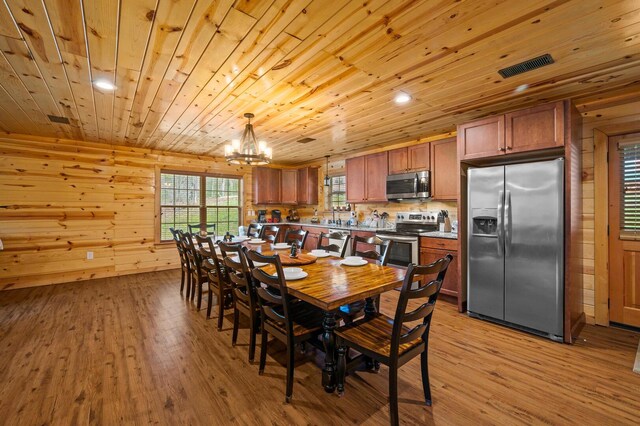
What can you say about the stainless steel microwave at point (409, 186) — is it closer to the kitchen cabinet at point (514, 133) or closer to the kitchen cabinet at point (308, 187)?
the kitchen cabinet at point (514, 133)

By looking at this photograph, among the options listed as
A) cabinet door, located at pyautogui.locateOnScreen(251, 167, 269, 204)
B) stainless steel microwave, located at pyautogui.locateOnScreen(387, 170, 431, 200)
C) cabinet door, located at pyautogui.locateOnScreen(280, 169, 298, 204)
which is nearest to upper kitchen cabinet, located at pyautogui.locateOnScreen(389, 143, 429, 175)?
stainless steel microwave, located at pyautogui.locateOnScreen(387, 170, 431, 200)

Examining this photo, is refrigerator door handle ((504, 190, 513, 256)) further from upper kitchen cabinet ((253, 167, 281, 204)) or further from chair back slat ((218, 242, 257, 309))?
upper kitchen cabinet ((253, 167, 281, 204))

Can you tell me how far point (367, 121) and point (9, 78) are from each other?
3.72 m

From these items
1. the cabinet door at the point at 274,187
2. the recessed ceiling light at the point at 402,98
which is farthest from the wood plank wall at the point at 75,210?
the recessed ceiling light at the point at 402,98

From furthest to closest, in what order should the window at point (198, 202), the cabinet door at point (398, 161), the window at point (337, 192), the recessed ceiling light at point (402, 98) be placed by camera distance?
1. the window at point (337, 192)
2. the window at point (198, 202)
3. the cabinet door at point (398, 161)
4. the recessed ceiling light at point (402, 98)

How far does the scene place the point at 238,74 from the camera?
2.48 m

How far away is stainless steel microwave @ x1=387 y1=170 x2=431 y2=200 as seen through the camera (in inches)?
175

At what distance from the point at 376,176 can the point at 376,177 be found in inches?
0.7

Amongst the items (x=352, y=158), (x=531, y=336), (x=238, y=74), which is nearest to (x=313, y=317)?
(x=238, y=74)

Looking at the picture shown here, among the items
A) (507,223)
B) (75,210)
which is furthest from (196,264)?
(507,223)

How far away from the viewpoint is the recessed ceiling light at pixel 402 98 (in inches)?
116

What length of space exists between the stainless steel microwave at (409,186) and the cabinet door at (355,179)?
68cm

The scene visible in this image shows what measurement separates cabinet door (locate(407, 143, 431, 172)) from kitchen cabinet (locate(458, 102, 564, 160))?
2.89 feet

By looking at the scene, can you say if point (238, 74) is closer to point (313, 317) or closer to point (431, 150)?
point (313, 317)
